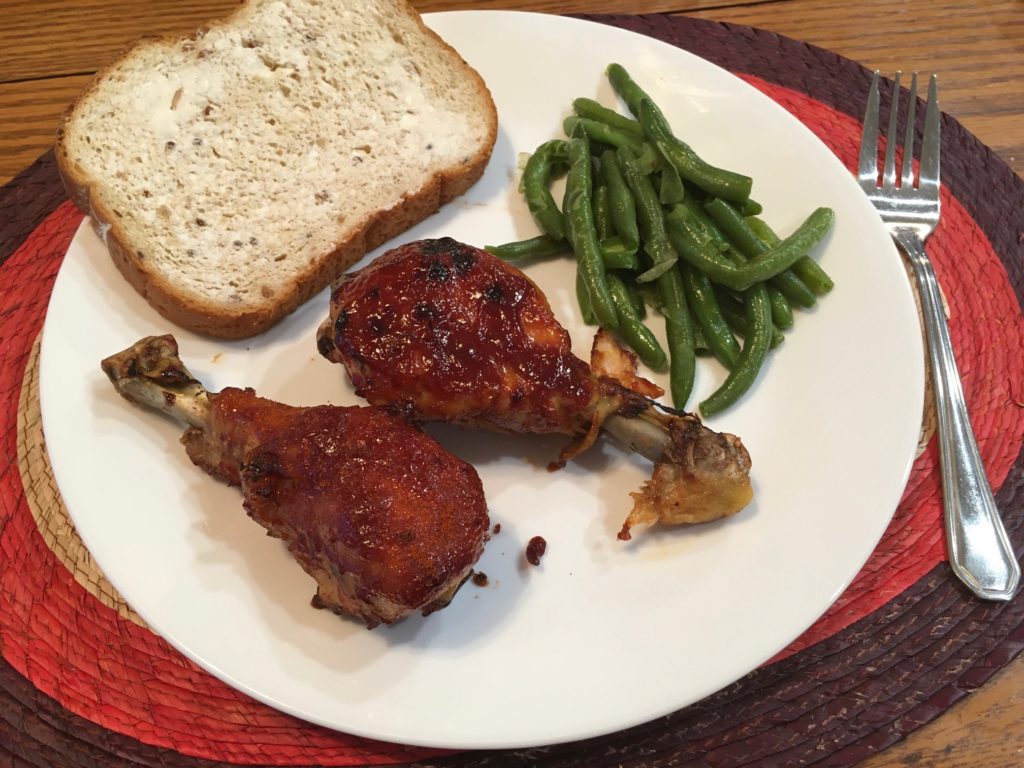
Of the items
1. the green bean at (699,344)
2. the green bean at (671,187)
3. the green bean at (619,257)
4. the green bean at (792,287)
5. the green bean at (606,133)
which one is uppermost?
the green bean at (606,133)

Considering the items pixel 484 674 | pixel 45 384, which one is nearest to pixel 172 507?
pixel 45 384

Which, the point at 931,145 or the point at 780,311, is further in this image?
the point at 931,145

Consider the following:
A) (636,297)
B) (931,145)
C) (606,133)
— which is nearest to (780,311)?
(636,297)

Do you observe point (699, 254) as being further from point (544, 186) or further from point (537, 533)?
point (537, 533)

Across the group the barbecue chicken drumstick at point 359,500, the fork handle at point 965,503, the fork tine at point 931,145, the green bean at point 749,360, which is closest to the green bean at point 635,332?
the green bean at point 749,360

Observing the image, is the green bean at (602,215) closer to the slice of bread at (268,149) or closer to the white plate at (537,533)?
the white plate at (537,533)

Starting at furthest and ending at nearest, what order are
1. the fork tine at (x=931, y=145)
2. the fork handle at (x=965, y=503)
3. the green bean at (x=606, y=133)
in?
the fork tine at (x=931, y=145) → the green bean at (x=606, y=133) → the fork handle at (x=965, y=503)
